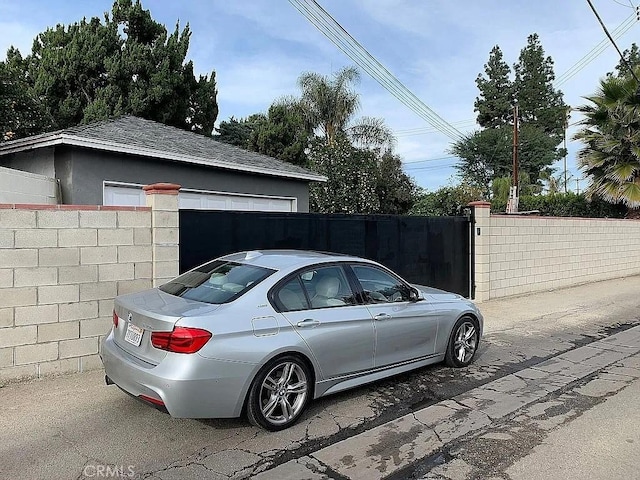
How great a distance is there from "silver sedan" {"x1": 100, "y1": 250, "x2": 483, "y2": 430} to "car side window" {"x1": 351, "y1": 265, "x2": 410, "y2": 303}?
0.01 metres

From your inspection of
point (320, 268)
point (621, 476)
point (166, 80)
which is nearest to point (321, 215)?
point (320, 268)

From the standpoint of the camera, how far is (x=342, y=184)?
22984 mm

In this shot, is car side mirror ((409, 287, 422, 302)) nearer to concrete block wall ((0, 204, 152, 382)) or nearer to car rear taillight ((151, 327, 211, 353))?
car rear taillight ((151, 327, 211, 353))

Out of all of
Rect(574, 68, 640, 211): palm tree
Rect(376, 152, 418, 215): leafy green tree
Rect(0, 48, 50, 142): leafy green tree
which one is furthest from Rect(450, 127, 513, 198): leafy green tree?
Rect(0, 48, 50, 142): leafy green tree

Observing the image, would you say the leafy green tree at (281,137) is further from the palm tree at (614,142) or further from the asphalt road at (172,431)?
the asphalt road at (172,431)

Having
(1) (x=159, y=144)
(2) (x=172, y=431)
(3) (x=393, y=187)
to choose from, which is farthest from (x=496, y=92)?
(2) (x=172, y=431)

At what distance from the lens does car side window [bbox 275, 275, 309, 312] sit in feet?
14.4

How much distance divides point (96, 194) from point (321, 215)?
13.9ft

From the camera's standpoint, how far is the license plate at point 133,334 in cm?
411

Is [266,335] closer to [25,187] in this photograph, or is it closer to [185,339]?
[185,339]

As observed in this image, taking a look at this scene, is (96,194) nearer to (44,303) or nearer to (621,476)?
(44,303)

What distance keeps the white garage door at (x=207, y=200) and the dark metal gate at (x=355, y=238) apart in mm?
3650

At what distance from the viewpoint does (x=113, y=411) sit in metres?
4.60

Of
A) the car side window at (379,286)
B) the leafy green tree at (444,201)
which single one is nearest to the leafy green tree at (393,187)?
the leafy green tree at (444,201)
